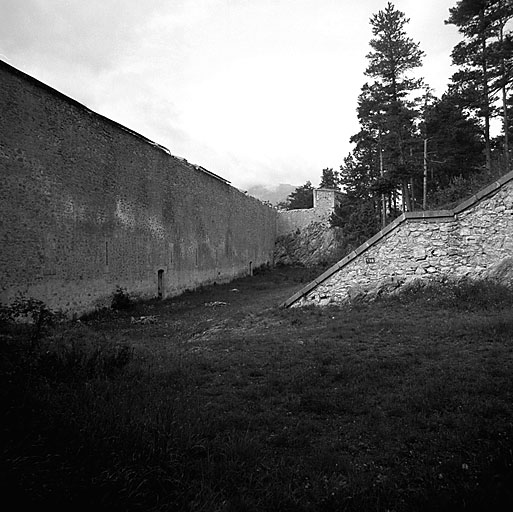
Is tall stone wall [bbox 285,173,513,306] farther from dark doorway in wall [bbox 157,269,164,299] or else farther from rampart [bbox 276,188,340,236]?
rampart [bbox 276,188,340,236]

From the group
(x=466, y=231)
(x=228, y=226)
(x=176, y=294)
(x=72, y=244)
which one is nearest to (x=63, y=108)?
(x=72, y=244)

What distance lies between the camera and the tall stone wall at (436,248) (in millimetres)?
10297

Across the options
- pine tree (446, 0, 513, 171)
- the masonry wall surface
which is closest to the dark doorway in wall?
the masonry wall surface

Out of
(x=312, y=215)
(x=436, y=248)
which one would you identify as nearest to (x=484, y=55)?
(x=436, y=248)

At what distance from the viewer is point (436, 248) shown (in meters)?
10.8

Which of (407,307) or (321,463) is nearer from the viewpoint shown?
(321,463)

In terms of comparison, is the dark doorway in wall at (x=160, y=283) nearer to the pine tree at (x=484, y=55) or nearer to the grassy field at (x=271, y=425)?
the grassy field at (x=271, y=425)

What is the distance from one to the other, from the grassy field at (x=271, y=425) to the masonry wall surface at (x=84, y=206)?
223 inches

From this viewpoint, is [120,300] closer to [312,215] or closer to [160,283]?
[160,283]

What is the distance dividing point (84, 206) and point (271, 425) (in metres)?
11.5

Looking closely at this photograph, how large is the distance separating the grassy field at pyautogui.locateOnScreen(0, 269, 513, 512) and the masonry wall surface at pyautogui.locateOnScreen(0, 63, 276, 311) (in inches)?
223

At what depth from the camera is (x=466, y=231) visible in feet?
34.8

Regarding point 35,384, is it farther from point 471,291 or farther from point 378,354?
point 471,291

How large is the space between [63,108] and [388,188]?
1338cm
